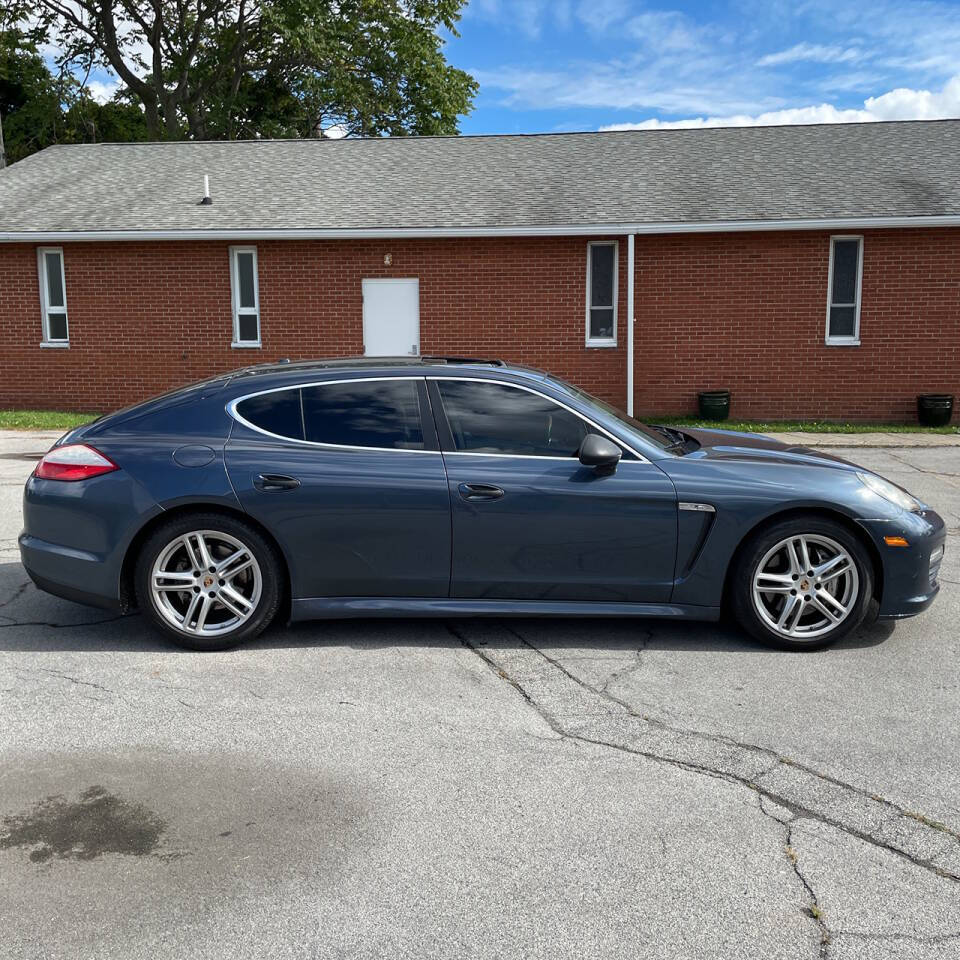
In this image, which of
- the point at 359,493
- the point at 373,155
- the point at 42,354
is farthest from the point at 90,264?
the point at 359,493

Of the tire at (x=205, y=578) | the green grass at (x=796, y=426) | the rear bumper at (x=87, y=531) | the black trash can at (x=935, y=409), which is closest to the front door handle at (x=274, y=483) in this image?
the tire at (x=205, y=578)

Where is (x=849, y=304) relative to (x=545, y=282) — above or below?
below

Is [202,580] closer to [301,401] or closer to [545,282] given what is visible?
[301,401]

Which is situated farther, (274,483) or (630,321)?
(630,321)

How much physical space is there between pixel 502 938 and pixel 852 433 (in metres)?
14.2

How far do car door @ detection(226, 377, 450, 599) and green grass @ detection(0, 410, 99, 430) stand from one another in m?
11.8

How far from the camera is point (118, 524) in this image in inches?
198

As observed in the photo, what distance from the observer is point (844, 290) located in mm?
16953

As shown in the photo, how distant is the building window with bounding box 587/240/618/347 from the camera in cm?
1709

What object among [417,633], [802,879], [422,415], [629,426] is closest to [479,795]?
[802,879]

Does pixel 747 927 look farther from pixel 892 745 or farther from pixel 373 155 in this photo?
pixel 373 155

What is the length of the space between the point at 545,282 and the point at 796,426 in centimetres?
485

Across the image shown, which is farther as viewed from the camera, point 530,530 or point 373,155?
point 373,155

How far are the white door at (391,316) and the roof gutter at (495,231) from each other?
0.85m
